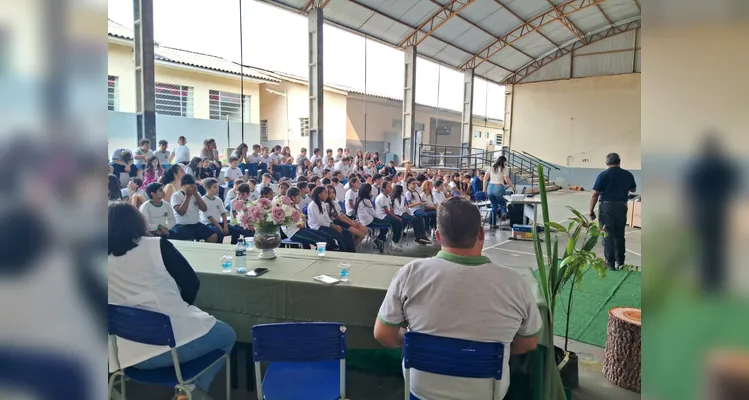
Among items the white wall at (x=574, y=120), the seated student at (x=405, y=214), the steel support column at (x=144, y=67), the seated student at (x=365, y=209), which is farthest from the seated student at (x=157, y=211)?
the white wall at (x=574, y=120)

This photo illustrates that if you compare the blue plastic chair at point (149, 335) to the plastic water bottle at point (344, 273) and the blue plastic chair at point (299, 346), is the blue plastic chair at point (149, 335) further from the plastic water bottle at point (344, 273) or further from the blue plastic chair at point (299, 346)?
the plastic water bottle at point (344, 273)

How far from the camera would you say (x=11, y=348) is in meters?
0.45

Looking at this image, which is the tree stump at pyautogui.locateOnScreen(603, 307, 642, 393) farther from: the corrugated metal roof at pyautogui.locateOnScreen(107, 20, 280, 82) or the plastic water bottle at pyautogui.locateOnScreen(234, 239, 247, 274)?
the corrugated metal roof at pyautogui.locateOnScreen(107, 20, 280, 82)

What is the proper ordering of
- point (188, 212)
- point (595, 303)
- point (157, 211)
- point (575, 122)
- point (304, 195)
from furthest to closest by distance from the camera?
point (575, 122) → point (304, 195) → point (188, 212) → point (157, 211) → point (595, 303)

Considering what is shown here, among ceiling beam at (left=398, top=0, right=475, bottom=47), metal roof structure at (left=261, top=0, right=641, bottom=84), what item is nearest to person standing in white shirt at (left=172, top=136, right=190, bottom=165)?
metal roof structure at (left=261, top=0, right=641, bottom=84)

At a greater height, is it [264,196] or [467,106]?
[467,106]

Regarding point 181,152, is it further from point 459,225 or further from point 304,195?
point 459,225

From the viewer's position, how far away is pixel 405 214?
655 cm

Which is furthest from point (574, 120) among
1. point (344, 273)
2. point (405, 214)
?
point (344, 273)

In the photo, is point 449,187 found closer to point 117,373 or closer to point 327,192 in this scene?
point 327,192

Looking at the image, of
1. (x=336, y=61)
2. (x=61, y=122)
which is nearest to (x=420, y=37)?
(x=336, y=61)

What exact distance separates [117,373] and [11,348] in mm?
1607

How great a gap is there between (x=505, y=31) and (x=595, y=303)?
13.1 meters

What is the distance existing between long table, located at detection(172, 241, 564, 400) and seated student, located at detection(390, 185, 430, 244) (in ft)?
12.9
